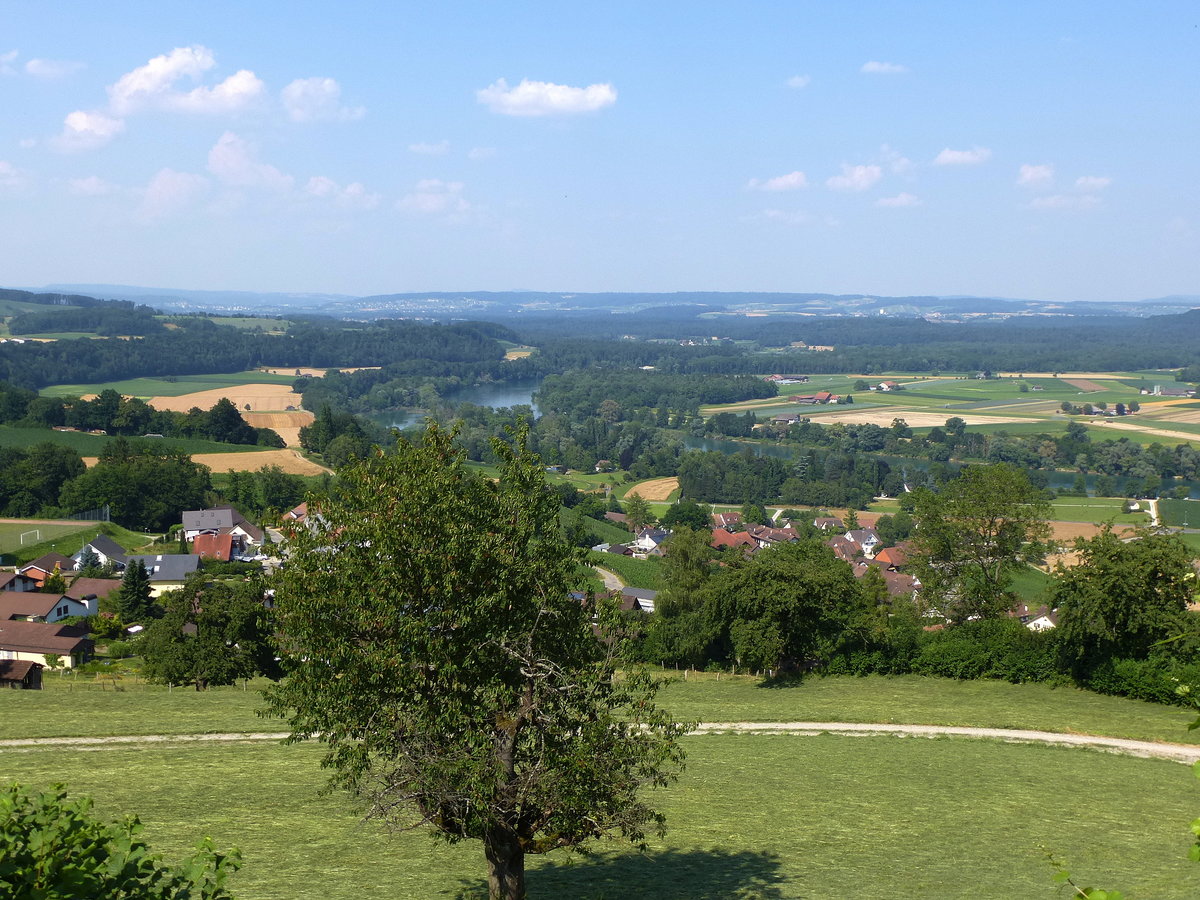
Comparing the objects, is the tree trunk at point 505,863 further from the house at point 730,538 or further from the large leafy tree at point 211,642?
the house at point 730,538

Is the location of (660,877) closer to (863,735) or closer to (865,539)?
(863,735)

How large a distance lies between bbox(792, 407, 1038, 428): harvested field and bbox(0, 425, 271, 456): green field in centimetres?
8474

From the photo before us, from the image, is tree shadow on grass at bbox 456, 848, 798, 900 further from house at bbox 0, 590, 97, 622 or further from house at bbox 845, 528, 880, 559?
house at bbox 845, 528, 880, 559

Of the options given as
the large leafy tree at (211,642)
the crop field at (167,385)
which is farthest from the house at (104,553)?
the crop field at (167,385)

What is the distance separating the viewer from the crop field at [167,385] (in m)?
152

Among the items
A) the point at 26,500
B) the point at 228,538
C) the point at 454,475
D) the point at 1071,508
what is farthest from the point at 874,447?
the point at 454,475

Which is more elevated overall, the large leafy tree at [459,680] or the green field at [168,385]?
the large leafy tree at [459,680]

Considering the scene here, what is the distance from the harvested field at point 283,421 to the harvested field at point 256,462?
21693mm

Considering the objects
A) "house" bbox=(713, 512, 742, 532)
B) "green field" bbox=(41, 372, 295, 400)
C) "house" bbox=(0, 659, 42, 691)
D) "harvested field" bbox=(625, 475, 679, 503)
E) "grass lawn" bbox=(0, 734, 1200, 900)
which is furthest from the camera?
"green field" bbox=(41, 372, 295, 400)

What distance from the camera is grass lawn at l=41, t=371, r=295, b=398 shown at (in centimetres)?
15238

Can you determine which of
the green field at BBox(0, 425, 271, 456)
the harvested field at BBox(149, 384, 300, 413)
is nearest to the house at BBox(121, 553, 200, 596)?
the green field at BBox(0, 425, 271, 456)

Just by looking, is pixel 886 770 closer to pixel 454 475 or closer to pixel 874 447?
pixel 454 475

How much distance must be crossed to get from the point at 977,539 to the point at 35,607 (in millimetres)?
40078

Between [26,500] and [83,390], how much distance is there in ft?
312
